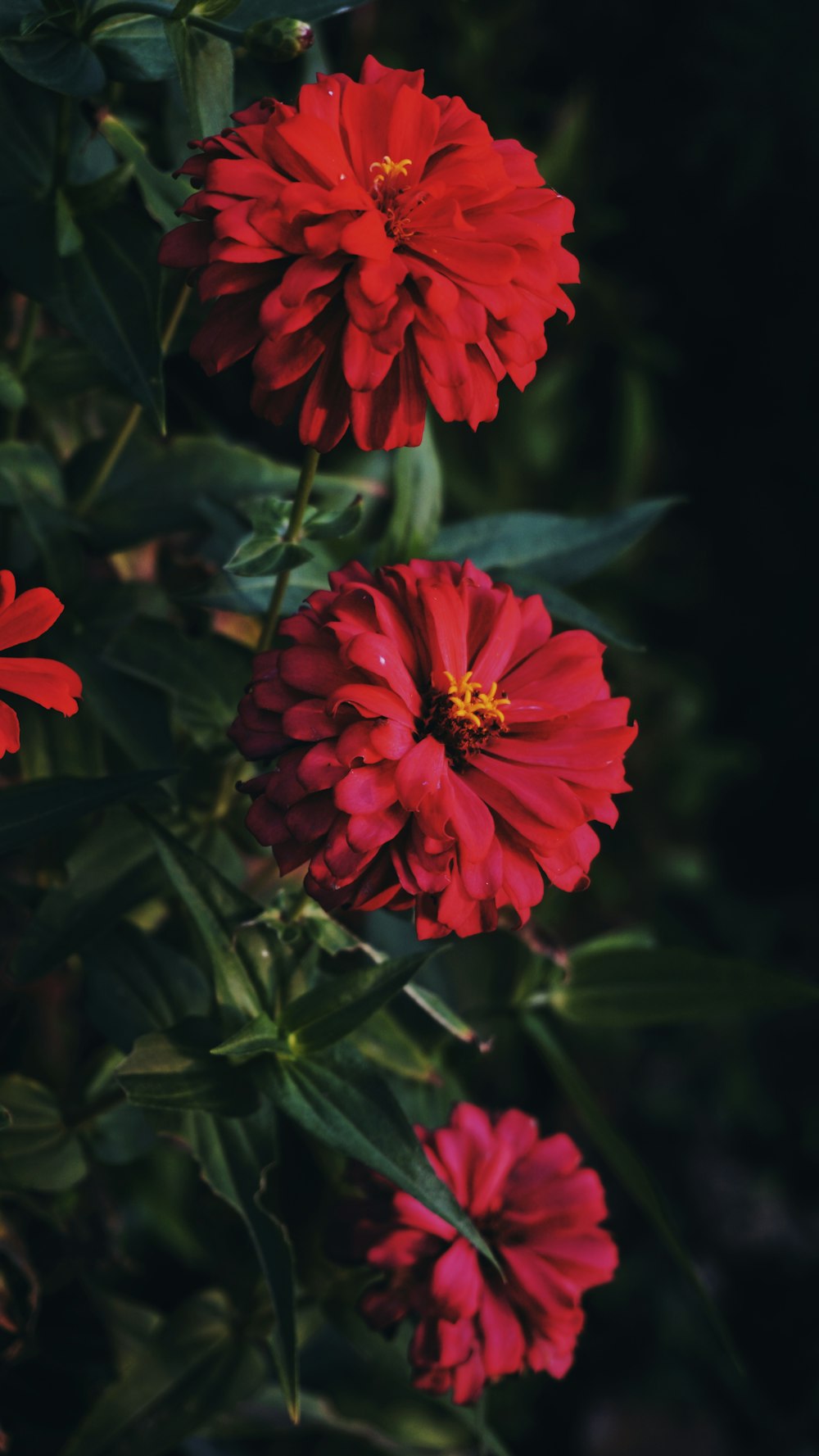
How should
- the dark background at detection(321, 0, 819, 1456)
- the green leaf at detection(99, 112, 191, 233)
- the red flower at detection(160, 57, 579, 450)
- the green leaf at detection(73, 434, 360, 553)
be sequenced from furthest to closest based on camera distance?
1. the dark background at detection(321, 0, 819, 1456)
2. the green leaf at detection(73, 434, 360, 553)
3. the green leaf at detection(99, 112, 191, 233)
4. the red flower at detection(160, 57, 579, 450)

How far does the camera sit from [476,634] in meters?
0.40

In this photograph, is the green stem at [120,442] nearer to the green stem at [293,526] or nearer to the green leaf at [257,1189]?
the green stem at [293,526]

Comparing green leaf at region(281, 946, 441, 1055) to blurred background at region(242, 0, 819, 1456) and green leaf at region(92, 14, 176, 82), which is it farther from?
blurred background at region(242, 0, 819, 1456)

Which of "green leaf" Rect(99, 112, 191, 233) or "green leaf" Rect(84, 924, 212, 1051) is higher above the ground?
"green leaf" Rect(99, 112, 191, 233)

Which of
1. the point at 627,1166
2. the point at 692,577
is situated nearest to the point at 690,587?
the point at 692,577

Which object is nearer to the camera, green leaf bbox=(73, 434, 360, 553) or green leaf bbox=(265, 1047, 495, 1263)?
green leaf bbox=(265, 1047, 495, 1263)

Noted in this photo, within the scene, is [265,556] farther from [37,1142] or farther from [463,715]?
[37,1142]

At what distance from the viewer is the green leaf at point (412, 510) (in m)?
0.52

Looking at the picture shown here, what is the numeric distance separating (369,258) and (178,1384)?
1.52 ft

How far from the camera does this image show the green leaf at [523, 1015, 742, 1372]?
0.50 meters

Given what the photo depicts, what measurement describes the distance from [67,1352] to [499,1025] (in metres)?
0.25

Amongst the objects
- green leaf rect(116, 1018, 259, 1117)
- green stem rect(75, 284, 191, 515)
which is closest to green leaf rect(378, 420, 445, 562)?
green stem rect(75, 284, 191, 515)

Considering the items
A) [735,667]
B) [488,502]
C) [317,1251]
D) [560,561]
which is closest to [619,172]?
[488,502]

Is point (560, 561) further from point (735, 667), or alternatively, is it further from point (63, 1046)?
point (735, 667)
